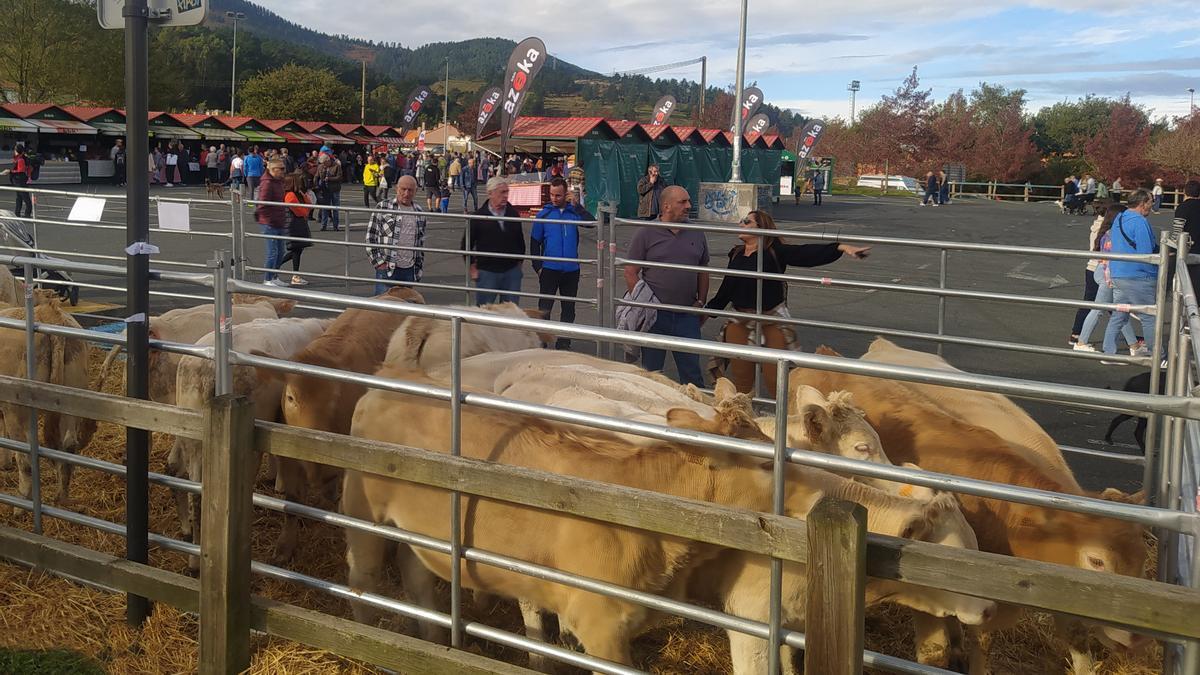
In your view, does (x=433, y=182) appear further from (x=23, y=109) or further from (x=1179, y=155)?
(x=1179, y=155)

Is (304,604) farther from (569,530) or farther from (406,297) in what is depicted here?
(406,297)

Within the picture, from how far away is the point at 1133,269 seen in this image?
9883mm

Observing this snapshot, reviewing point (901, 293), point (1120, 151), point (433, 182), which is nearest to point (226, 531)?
point (901, 293)

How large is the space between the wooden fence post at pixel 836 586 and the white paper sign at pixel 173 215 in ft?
13.2

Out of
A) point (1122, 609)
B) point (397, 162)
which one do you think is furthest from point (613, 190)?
point (1122, 609)

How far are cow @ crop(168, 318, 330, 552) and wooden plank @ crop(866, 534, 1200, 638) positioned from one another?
11.6 feet

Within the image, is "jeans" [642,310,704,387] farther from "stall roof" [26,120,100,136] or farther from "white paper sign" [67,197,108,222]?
"stall roof" [26,120,100,136]

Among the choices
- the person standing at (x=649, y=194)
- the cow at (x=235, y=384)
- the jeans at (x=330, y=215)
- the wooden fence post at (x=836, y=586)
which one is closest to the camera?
the wooden fence post at (x=836, y=586)

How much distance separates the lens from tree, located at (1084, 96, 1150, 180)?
228 ft

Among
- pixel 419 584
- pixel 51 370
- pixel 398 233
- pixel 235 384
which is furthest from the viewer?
pixel 398 233

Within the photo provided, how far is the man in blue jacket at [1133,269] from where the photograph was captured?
32.1 ft

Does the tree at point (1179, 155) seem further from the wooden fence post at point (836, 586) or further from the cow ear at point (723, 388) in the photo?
the wooden fence post at point (836, 586)

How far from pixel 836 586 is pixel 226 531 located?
7.90 ft

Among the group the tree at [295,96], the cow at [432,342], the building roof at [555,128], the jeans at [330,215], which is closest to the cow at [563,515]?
the cow at [432,342]
